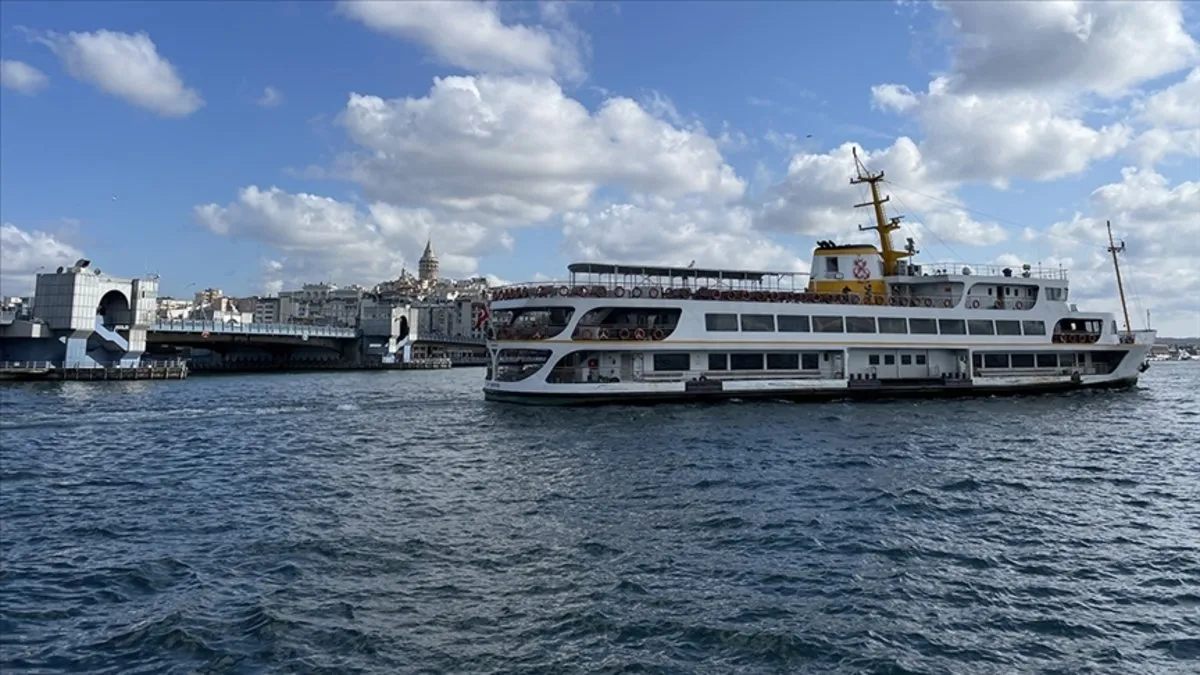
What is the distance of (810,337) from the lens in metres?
40.8

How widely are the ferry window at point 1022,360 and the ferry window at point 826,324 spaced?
13.4 metres

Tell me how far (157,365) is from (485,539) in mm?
75173

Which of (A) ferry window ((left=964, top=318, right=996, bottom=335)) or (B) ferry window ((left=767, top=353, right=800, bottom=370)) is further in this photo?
(A) ferry window ((left=964, top=318, right=996, bottom=335))

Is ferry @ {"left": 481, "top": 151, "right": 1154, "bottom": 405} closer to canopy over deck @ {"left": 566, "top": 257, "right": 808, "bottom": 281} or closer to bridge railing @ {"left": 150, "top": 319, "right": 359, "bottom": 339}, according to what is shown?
canopy over deck @ {"left": 566, "top": 257, "right": 808, "bottom": 281}

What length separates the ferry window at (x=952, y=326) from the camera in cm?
4438

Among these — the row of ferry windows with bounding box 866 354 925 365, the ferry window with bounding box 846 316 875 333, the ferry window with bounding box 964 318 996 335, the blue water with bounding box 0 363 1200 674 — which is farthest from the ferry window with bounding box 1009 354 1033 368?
the blue water with bounding box 0 363 1200 674

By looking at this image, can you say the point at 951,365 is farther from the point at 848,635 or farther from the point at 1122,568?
the point at 848,635

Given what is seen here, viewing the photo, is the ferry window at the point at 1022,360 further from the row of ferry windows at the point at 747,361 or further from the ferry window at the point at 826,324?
the row of ferry windows at the point at 747,361

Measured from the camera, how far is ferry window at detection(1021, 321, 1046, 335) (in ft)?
155

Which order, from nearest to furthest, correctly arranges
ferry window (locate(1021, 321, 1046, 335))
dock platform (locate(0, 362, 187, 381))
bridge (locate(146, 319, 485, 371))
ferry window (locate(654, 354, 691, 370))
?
ferry window (locate(654, 354, 691, 370)) → ferry window (locate(1021, 321, 1046, 335)) → dock platform (locate(0, 362, 187, 381)) → bridge (locate(146, 319, 485, 371))

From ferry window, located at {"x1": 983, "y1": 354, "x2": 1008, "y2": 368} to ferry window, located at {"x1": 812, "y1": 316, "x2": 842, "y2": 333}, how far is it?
37.0ft

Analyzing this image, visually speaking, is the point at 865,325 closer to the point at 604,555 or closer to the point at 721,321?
the point at 721,321

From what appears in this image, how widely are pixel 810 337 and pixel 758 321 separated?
3209mm

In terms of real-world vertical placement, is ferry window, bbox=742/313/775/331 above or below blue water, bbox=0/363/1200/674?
above
